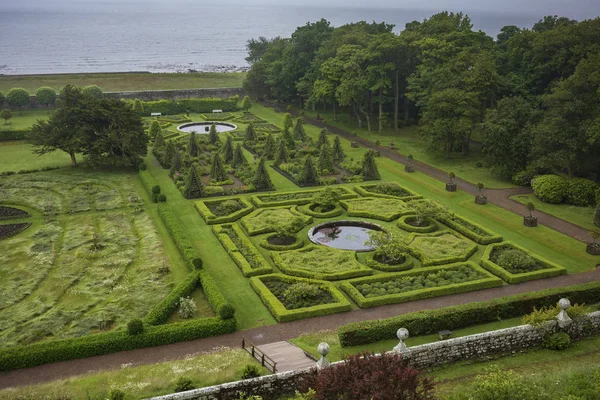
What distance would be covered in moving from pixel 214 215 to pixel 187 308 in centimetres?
1333

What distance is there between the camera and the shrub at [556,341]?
24297 mm

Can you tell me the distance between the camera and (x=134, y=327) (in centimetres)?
2469

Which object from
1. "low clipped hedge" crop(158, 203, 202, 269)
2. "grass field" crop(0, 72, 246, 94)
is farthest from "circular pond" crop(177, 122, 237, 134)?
"low clipped hedge" crop(158, 203, 202, 269)

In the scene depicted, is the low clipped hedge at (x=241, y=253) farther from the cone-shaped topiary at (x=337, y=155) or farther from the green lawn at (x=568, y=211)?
the green lawn at (x=568, y=211)

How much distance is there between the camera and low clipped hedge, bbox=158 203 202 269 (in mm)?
31931

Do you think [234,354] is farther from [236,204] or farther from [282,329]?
[236,204]

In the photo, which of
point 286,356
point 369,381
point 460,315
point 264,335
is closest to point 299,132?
point 264,335

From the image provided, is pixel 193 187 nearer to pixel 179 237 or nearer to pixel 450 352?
pixel 179 237

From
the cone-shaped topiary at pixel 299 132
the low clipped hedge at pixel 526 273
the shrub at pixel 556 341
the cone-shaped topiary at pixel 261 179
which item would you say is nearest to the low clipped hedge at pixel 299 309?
the shrub at pixel 556 341

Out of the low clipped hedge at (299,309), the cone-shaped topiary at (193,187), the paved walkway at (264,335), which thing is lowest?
the paved walkway at (264,335)

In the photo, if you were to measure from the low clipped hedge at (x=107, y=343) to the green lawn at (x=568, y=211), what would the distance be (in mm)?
26660

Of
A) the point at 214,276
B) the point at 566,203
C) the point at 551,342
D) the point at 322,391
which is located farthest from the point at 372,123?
the point at 322,391

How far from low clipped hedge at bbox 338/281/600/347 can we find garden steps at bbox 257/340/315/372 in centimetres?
209

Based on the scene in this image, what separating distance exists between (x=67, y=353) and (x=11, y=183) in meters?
28.3
